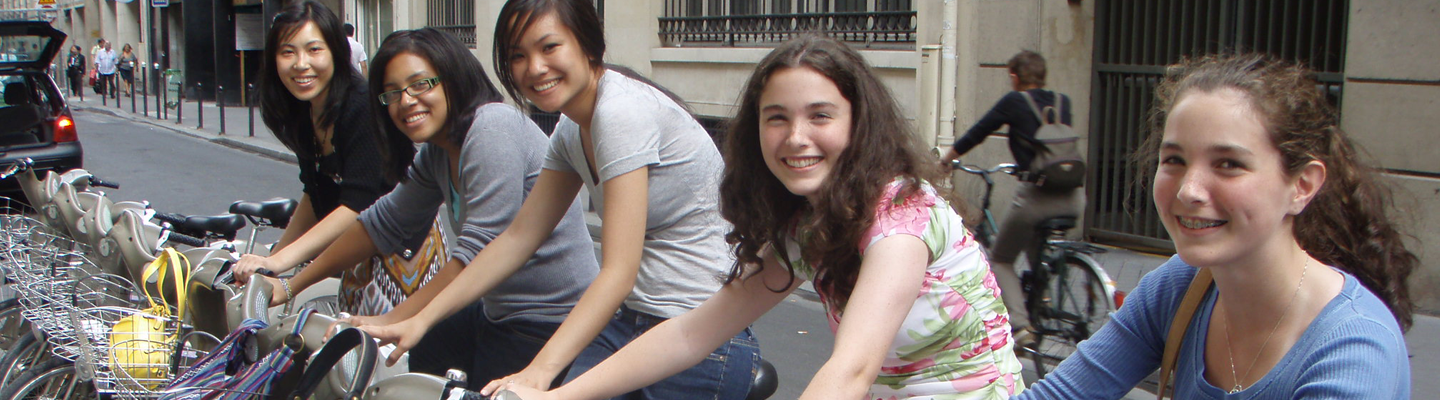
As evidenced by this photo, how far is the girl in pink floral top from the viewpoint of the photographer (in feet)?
5.67

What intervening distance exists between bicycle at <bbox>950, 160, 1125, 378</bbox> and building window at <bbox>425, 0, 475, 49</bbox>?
14.1m

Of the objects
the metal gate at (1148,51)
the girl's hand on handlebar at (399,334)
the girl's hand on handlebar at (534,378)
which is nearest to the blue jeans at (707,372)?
the girl's hand on handlebar at (534,378)

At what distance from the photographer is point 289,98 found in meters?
3.55

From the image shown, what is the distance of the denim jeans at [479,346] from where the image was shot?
273 cm

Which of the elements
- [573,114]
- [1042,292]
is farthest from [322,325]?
[1042,292]

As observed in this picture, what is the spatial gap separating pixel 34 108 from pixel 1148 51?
7926 millimetres

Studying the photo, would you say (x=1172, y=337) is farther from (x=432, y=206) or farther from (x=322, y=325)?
(x=432, y=206)

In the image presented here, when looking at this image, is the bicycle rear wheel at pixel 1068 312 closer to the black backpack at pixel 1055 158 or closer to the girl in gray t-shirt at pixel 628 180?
the black backpack at pixel 1055 158

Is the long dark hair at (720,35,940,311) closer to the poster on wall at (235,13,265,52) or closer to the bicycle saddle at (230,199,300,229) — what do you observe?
the bicycle saddle at (230,199,300,229)

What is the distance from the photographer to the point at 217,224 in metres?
3.96

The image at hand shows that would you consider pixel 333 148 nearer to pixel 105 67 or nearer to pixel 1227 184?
pixel 1227 184

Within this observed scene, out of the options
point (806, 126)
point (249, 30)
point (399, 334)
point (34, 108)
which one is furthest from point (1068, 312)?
point (249, 30)

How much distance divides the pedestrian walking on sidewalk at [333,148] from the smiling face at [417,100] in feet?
0.76

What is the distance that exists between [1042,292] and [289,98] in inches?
140
